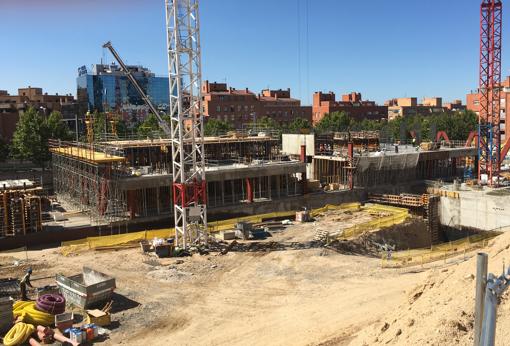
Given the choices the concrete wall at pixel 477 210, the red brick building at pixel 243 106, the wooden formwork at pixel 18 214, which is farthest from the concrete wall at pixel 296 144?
the red brick building at pixel 243 106

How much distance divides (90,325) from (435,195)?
3165cm

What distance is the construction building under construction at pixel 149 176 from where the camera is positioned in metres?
32.3

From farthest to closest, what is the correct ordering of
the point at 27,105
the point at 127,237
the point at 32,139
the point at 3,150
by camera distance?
the point at 27,105
the point at 3,150
the point at 32,139
the point at 127,237

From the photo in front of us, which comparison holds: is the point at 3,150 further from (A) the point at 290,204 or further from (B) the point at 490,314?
(B) the point at 490,314

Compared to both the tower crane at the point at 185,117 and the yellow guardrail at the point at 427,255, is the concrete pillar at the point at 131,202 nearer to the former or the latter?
the tower crane at the point at 185,117

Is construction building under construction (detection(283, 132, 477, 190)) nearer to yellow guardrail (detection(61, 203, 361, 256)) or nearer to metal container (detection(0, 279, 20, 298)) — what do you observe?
yellow guardrail (detection(61, 203, 361, 256))

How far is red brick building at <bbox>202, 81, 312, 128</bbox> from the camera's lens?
100m

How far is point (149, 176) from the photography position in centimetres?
3312

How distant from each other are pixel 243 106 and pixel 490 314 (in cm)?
9950

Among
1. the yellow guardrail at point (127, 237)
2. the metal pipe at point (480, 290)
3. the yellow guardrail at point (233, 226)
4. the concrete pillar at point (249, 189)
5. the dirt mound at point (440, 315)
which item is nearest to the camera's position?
the metal pipe at point (480, 290)

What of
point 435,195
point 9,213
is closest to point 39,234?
point 9,213

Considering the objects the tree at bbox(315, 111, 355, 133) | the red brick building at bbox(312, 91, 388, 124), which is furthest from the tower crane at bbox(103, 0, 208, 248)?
the red brick building at bbox(312, 91, 388, 124)

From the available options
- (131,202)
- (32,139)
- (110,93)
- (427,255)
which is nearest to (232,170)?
(131,202)

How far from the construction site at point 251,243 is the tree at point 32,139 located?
13.7ft
